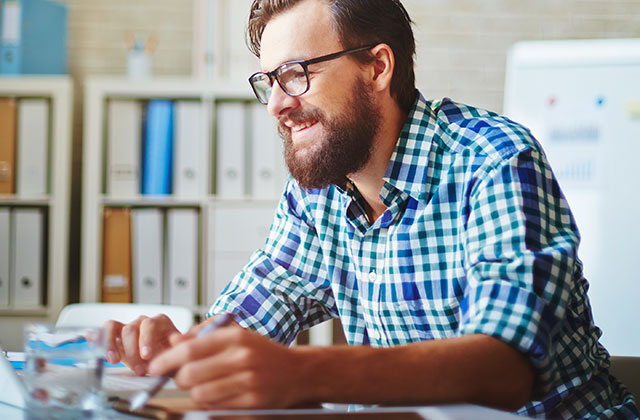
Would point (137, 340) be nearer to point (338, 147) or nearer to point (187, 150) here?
point (338, 147)

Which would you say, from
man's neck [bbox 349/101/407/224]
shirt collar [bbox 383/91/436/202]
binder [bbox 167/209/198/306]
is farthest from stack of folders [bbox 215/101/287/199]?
shirt collar [bbox 383/91/436/202]

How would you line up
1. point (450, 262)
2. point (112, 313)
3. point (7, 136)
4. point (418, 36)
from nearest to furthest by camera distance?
point (450, 262) < point (112, 313) < point (7, 136) < point (418, 36)

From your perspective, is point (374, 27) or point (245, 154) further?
point (245, 154)

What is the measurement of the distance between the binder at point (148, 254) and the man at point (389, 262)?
4.17ft

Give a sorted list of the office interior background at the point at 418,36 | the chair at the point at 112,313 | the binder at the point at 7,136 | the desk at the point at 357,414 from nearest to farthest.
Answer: the desk at the point at 357,414, the chair at the point at 112,313, the binder at the point at 7,136, the office interior background at the point at 418,36

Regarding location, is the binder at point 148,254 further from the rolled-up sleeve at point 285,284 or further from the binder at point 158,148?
the rolled-up sleeve at point 285,284

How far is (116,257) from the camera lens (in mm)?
2498

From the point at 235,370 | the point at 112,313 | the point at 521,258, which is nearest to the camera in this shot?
the point at 235,370

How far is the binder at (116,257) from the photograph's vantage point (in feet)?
8.20

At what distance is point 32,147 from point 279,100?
1759 millimetres

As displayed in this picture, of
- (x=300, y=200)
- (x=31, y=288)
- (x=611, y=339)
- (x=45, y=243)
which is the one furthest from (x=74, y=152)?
(x=611, y=339)

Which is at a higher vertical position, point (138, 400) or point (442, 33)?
point (442, 33)

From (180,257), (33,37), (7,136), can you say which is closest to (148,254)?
(180,257)

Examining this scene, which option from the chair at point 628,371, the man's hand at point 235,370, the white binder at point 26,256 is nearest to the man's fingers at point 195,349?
the man's hand at point 235,370
